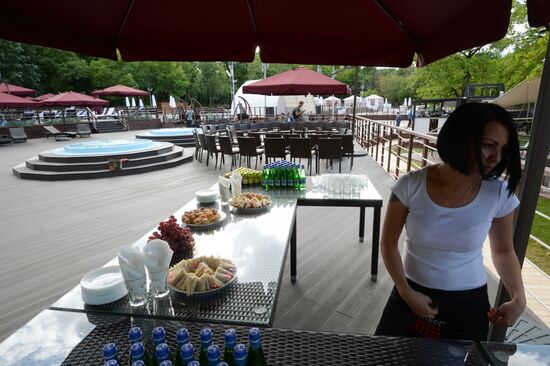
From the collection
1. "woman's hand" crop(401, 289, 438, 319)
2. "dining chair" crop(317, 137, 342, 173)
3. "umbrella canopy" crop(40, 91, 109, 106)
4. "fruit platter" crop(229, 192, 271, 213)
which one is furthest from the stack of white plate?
"umbrella canopy" crop(40, 91, 109, 106)

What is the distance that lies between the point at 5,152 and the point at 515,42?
2623 centimetres

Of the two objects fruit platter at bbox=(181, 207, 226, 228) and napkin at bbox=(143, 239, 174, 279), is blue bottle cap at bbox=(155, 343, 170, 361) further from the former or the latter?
fruit platter at bbox=(181, 207, 226, 228)

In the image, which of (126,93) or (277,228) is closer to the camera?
(277,228)

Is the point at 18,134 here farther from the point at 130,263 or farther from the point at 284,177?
the point at 130,263

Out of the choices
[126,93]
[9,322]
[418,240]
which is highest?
[126,93]

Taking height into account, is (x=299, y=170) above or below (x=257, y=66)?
below

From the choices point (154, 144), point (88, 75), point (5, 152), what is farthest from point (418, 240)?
point (88, 75)

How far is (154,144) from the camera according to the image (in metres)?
11.1

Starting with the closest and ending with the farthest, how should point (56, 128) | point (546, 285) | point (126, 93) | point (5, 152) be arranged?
point (546, 285), point (5, 152), point (56, 128), point (126, 93)

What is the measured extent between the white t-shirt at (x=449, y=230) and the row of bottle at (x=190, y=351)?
914 millimetres

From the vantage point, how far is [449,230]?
141 centimetres

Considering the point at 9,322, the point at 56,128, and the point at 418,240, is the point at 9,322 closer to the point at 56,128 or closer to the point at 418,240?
the point at 418,240

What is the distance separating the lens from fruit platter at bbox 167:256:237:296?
150 cm

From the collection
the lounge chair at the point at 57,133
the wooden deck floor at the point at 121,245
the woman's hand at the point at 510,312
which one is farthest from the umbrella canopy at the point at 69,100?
the woman's hand at the point at 510,312
